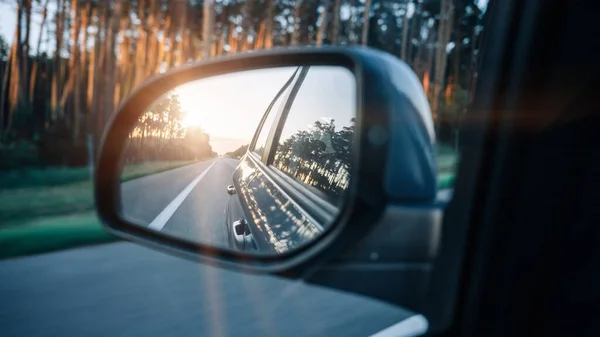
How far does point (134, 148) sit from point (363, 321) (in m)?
2.29

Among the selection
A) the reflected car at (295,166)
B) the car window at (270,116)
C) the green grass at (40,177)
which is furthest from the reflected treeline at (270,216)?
the green grass at (40,177)

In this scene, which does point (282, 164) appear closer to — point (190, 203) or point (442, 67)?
point (190, 203)

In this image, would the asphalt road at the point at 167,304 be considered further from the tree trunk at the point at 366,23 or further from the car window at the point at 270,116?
the tree trunk at the point at 366,23

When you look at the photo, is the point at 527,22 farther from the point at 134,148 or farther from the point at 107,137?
the point at 134,148

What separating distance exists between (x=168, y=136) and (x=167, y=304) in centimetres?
252

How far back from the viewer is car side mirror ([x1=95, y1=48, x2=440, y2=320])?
150 cm

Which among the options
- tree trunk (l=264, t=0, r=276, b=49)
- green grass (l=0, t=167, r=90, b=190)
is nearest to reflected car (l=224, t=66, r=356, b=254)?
green grass (l=0, t=167, r=90, b=190)

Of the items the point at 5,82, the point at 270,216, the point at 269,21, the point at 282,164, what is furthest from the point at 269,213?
the point at 269,21

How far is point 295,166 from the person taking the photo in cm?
295

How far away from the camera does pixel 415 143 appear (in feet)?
4.94

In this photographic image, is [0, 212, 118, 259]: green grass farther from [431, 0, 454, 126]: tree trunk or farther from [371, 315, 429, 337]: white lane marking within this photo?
[371, 315, 429, 337]: white lane marking

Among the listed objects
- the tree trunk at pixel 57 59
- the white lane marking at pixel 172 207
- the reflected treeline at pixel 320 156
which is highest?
the tree trunk at pixel 57 59

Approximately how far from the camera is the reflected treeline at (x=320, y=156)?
7.67 feet

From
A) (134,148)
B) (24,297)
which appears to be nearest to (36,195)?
(24,297)
